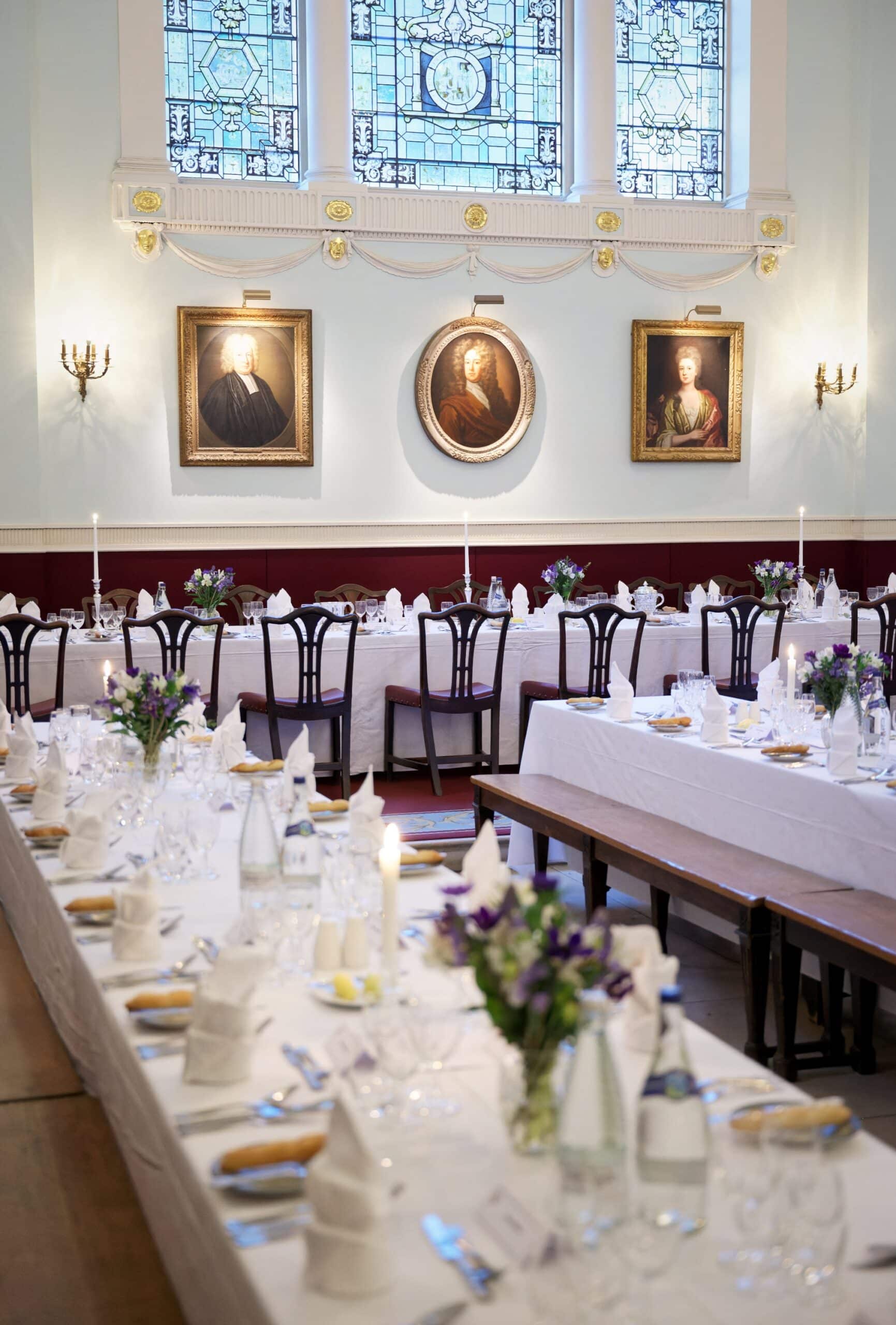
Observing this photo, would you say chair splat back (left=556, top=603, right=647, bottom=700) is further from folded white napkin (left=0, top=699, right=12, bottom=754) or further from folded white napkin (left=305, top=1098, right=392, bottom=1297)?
folded white napkin (left=305, top=1098, right=392, bottom=1297)

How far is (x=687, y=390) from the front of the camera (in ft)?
37.9

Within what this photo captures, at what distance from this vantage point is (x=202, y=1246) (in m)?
1.66

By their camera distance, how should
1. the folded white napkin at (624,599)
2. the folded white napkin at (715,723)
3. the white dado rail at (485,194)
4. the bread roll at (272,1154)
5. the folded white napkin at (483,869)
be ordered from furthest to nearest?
the white dado rail at (485,194)
the folded white napkin at (624,599)
the folded white napkin at (715,723)
the folded white napkin at (483,869)
the bread roll at (272,1154)

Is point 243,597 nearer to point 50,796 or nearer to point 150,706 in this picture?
point 150,706

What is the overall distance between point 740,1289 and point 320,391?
9879mm

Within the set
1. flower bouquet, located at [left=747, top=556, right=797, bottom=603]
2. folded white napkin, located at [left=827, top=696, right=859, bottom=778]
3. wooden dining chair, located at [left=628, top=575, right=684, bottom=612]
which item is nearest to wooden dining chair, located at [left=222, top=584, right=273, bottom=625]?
wooden dining chair, located at [left=628, top=575, right=684, bottom=612]

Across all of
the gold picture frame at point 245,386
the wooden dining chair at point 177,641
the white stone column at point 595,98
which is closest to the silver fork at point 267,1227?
the wooden dining chair at point 177,641

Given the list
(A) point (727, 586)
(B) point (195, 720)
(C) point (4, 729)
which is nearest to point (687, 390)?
(A) point (727, 586)

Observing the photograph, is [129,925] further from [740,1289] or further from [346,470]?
[346,470]

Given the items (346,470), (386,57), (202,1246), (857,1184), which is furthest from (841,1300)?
(386,57)

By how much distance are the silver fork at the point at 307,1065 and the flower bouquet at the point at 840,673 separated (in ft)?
9.68

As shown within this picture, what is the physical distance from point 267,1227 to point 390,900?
637 millimetres

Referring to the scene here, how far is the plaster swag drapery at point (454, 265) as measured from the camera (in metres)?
10.5

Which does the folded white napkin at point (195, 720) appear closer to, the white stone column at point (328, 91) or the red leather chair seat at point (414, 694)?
the red leather chair seat at point (414, 694)
